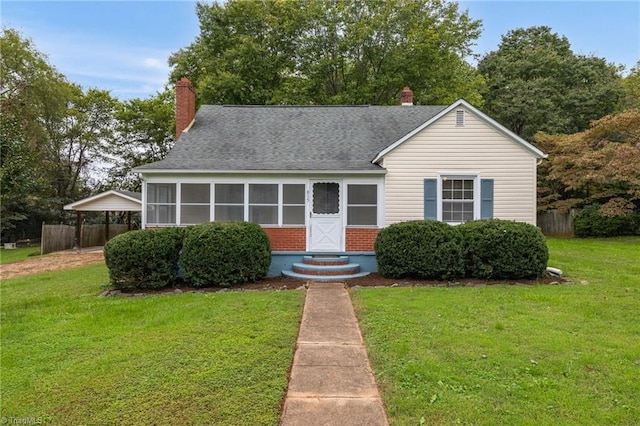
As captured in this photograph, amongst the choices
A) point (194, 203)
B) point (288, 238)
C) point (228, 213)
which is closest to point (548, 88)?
point (288, 238)

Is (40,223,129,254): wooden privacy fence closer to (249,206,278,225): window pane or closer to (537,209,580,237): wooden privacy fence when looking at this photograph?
(249,206,278,225): window pane

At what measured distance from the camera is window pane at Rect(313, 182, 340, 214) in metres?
11.2

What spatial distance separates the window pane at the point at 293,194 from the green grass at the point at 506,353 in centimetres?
391

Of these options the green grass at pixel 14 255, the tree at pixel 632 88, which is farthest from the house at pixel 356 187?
the tree at pixel 632 88

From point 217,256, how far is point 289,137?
17.6 ft

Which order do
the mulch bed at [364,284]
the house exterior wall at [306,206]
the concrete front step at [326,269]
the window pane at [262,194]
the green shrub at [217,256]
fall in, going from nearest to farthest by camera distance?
the mulch bed at [364,284]
the green shrub at [217,256]
the concrete front step at [326,269]
the house exterior wall at [306,206]
the window pane at [262,194]

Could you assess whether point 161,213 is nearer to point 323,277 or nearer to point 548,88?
point 323,277

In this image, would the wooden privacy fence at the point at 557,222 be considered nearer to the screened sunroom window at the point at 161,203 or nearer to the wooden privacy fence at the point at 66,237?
the screened sunroom window at the point at 161,203

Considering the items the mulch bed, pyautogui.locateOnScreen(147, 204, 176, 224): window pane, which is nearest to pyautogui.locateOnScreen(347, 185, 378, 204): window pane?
the mulch bed

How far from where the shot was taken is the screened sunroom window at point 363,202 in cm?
1111

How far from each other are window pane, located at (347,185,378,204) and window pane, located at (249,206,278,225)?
2214 mm

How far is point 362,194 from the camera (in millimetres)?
11133

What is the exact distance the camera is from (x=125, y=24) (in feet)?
45.1

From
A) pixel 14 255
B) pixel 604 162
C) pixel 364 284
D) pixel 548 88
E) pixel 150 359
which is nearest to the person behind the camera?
pixel 150 359
